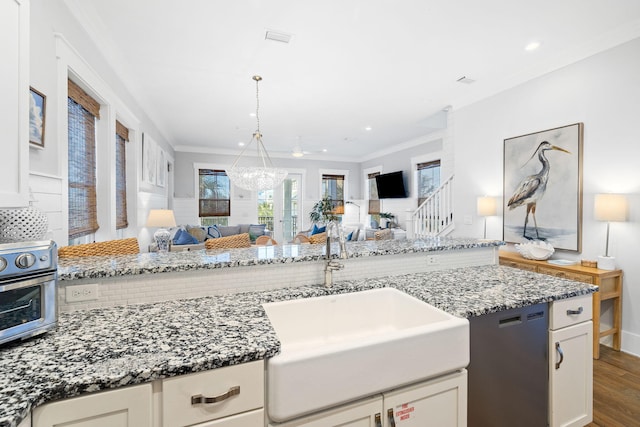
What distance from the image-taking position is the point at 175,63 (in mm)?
3012

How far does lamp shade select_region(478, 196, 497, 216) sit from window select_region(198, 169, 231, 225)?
5682 millimetres

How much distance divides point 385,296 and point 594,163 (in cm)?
265

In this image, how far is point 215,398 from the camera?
32.0 inches

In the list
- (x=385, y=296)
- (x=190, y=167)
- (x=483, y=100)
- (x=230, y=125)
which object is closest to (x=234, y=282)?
(x=385, y=296)

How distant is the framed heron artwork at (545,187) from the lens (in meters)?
2.87

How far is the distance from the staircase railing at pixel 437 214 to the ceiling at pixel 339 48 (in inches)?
48.0

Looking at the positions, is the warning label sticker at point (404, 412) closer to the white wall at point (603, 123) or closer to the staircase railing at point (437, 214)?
the white wall at point (603, 123)

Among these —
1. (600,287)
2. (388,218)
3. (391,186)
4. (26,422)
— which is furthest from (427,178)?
(26,422)

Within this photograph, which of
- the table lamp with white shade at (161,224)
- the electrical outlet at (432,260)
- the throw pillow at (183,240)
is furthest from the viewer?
the throw pillow at (183,240)

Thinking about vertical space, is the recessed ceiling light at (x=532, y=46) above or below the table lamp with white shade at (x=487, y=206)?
above

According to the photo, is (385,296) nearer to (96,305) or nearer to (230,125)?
(96,305)

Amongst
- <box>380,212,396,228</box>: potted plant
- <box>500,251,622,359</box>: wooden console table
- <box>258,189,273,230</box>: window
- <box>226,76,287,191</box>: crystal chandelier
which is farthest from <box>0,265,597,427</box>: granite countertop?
<box>258,189,273,230</box>: window

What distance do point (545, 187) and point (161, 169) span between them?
18.8 ft

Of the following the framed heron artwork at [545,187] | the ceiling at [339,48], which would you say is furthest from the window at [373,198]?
the framed heron artwork at [545,187]
